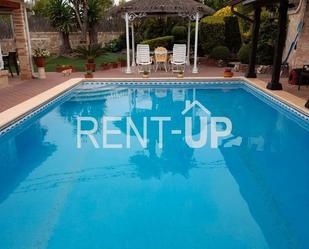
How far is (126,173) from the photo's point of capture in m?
4.95

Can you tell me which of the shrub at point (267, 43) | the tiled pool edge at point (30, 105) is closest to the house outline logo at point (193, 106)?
the tiled pool edge at point (30, 105)

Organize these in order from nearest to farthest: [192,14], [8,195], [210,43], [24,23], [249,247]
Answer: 1. [249,247]
2. [8,195]
3. [24,23]
4. [192,14]
5. [210,43]

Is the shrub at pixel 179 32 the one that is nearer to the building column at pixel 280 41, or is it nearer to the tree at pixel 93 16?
the tree at pixel 93 16

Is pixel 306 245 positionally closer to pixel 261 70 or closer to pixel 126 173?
pixel 126 173

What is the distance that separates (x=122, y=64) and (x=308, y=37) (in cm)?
881

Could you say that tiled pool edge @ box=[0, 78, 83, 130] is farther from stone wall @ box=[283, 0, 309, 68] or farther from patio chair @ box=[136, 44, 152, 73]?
stone wall @ box=[283, 0, 309, 68]

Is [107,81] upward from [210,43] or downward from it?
downward

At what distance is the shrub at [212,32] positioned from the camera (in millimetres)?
15461

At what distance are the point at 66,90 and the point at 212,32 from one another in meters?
8.72

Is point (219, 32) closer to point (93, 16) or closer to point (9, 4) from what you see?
point (93, 16)

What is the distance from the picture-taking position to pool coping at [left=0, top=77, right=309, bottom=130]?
7.07 meters

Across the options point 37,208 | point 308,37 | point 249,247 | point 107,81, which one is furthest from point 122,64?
point 249,247

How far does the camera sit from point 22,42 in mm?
11648

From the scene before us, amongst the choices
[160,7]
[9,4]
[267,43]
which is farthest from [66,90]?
[267,43]
